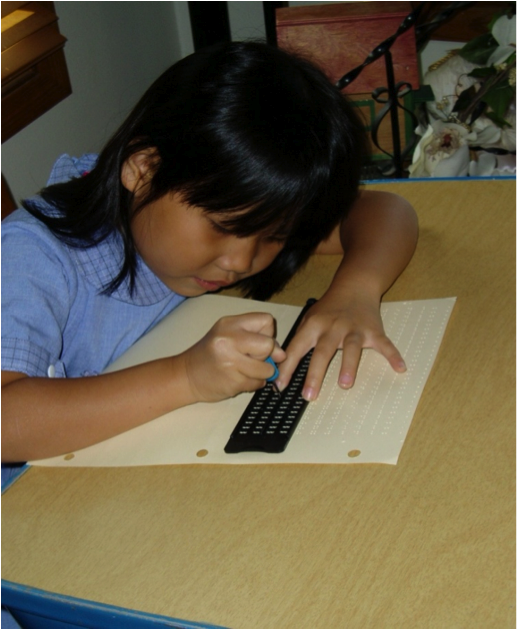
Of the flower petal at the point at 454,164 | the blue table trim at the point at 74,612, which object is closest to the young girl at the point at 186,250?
the blue table trim at the point at 74,612

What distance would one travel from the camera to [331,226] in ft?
3.39

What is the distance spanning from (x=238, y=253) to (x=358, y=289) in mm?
156

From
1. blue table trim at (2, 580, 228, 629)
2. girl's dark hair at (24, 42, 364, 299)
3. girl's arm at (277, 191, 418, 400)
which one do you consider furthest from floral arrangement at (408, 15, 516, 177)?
blue table trim at (2, 580, 228, 629)

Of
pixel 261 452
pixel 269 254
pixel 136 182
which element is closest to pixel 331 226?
pixel 269 254

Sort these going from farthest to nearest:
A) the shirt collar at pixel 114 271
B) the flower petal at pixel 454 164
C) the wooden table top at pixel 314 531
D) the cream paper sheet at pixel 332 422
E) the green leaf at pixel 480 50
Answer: the green leaf at pixel 480 50, the flower petal at pixel 454 164, the shirt collar at pixel 114 271, the cream paper sheet at pixel 332 422, the wooden table top at pixel 314 531

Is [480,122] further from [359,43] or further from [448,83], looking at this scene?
[359,43]

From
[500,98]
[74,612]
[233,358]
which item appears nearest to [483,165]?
[500,98]

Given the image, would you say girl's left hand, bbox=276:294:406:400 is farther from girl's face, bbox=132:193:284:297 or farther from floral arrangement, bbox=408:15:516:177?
floral arrangement, bbox=408:15:516:177

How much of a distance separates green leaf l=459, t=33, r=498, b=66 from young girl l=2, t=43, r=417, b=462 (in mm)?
518

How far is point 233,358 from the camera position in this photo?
2.46ft

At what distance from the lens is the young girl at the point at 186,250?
2.52ft

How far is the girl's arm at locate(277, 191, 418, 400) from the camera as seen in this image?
0.80 meters

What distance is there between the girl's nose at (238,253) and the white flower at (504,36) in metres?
0.71

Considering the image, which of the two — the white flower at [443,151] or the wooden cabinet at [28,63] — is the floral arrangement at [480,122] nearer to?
the white flower at [443,151]
